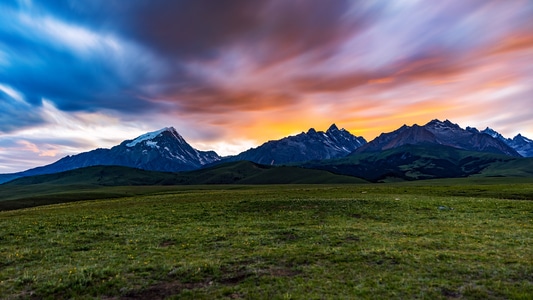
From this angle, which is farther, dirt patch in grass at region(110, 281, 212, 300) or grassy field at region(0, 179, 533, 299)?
grassy field at region(0, 179, 533, 299)

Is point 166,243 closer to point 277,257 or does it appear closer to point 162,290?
point 162,290

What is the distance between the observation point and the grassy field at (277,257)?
1554cm

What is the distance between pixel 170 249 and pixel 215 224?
409 inches

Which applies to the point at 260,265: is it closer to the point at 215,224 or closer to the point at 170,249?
the point at 170,249

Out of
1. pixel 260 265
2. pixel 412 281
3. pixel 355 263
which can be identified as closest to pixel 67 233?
pixel 260 265

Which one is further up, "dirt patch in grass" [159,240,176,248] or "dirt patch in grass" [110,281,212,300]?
"dirt patch in grass" [159,240,176,248]

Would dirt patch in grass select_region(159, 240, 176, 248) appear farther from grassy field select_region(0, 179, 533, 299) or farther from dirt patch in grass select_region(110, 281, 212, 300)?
dirt patch in grass select_region(110, 281, 212, 300)

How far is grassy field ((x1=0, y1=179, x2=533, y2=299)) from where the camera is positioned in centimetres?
1554

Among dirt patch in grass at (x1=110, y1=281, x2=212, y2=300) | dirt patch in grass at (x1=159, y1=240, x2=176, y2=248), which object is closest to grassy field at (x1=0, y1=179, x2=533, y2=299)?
dirt patch in grass at (x1=110, y1=281, x2=212, y2=300)

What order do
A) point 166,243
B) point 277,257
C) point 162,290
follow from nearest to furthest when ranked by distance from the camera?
point 162,290
point 277,257
point 166,243

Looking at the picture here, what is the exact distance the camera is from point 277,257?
2069 cm

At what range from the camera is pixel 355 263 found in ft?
62.8

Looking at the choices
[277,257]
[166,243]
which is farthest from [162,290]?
[166,243]

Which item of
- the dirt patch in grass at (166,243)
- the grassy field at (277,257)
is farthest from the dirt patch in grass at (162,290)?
the dirt patch in grass at (166,243)
